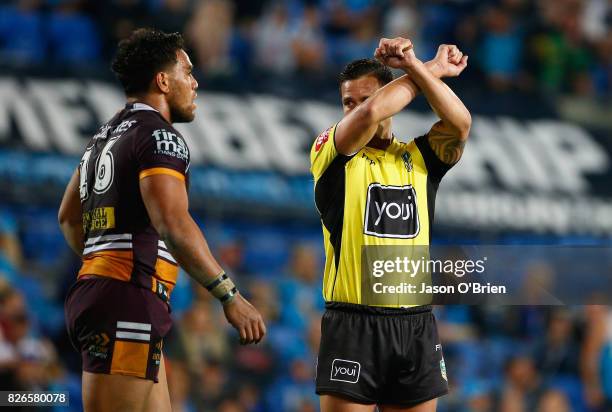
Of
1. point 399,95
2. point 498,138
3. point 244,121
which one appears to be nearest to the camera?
point 399,95

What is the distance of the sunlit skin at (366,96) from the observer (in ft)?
15.6

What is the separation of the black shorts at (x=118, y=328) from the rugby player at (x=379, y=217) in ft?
2.69

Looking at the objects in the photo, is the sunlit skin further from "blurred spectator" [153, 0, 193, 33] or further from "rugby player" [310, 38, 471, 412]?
"blurred spectator" [153, 0, 193, 33]

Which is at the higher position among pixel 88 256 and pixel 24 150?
pixel 24 150

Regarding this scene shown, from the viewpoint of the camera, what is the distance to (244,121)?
10.4 meters

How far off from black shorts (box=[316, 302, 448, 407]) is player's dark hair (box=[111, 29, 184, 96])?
1457mm

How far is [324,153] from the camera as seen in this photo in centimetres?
470

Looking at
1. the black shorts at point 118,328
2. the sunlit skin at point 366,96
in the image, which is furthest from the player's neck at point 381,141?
the black shorts at point 118,328

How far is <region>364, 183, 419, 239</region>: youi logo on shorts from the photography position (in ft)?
15.1

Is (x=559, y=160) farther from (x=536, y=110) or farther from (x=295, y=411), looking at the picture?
(x=295, y=411)

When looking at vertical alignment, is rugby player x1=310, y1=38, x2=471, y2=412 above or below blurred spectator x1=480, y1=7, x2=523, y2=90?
below

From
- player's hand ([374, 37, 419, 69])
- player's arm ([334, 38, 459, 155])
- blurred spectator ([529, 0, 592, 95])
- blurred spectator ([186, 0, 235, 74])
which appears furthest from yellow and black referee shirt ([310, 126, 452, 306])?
blurred spectator ([529, 0, 592, 95])

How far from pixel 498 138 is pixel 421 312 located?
710cm

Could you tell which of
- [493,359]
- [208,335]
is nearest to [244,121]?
[208,335]
